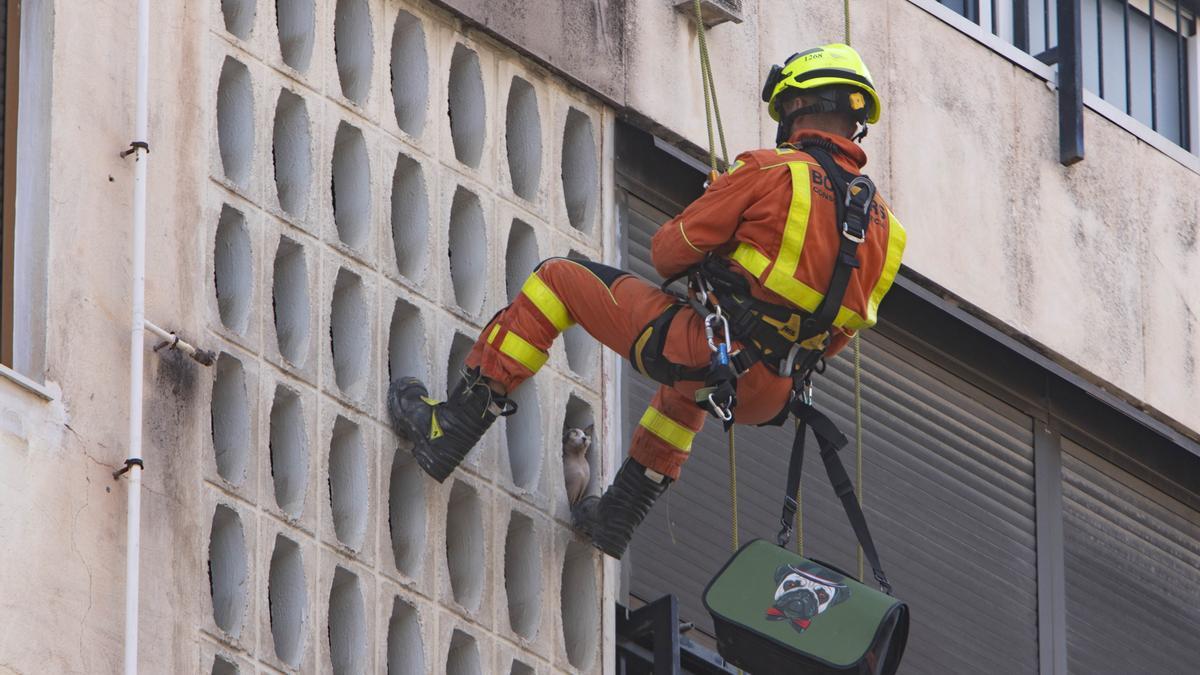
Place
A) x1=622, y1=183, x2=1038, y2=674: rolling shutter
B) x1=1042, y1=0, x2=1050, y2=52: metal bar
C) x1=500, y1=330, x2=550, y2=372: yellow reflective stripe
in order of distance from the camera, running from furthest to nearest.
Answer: x1=1042, y1=0, x2=1050, y2=52: metal bar, x1=622, y1=183, x2=1038, y2=674: rolling shutter, x1=500, y1=330, x2=550, y2=372: yellow reflective stripe

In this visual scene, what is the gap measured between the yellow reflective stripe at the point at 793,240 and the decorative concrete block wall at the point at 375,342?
4.63 ft

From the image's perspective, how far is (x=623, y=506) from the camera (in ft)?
38.9

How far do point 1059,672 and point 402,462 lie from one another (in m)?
4.27

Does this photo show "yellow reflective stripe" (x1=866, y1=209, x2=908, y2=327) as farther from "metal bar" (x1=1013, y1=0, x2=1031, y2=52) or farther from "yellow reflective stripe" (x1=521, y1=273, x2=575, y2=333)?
"metal bar" (x1=1013, y1=0, x2=1031, y2=52)

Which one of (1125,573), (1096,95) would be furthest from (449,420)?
(1096,95)

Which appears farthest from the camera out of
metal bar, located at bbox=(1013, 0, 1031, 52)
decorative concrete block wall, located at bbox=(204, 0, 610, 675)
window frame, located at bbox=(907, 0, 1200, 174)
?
metal bar, located at bbox=(1013, 0, 1031, 52)

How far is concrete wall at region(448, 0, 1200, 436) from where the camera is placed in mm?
13359

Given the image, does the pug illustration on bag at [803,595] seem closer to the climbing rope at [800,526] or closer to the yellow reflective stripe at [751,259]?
the climbing rope at [800,526]

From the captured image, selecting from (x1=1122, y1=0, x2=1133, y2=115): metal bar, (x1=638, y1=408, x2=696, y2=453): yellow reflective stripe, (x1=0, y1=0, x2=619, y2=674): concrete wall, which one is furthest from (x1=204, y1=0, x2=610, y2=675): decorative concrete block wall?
(x1=1122, y1=0, x2=1133, y2=115): metal bar

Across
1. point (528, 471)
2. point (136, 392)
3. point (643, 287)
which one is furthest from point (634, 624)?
point (136, 392)

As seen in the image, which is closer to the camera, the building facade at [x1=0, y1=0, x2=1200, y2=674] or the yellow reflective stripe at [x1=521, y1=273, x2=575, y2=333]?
the building facade at [x1=0, y1=0, x2=1200, y2=674]

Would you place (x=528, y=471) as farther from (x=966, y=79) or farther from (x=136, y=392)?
(x=966, y=79)

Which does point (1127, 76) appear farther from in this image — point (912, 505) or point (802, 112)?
point (802, 112)

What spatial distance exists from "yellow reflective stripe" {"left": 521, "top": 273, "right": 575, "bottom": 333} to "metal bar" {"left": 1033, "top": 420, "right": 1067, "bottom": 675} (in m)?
4.03
